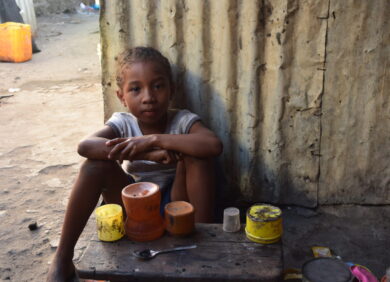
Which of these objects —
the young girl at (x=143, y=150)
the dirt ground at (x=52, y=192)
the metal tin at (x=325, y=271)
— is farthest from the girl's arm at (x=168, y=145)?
the metal tin at (x=325, y=271)

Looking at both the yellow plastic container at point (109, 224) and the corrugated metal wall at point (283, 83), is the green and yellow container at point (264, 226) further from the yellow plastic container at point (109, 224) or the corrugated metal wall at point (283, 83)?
the corrugated metal wall at point (283, 83)

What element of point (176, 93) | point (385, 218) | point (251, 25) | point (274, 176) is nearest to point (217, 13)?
point (251, 25)

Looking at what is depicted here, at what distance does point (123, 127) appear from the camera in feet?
8.01

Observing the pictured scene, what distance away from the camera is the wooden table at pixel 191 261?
1674 mm

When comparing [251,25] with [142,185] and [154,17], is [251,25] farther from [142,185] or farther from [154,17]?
[142,185]

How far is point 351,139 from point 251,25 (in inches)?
32.3

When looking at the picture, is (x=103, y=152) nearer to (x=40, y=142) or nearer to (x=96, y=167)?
(x=96, y=167)

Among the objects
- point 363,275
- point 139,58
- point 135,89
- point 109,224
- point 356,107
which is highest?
point 139,58

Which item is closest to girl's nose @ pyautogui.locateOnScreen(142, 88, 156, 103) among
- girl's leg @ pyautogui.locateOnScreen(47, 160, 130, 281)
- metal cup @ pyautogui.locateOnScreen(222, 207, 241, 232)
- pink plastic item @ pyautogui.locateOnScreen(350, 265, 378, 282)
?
girl's leg @ pyautogui.locateOnScreen(47, 160, 130, 281)

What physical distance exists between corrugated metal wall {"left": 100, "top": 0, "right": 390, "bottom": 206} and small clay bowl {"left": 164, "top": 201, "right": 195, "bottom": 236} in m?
0.81

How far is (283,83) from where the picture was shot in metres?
2.39

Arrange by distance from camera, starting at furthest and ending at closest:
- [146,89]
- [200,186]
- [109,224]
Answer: [146,89]
[200,186]
[109,224]

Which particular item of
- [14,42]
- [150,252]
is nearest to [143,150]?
[150,252]

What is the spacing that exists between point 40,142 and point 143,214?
8.86 ft
